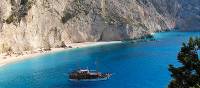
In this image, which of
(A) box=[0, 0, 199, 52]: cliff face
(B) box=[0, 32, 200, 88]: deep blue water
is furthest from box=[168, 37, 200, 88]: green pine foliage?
(A) box=[0, 0, 199, 52]: cliff face

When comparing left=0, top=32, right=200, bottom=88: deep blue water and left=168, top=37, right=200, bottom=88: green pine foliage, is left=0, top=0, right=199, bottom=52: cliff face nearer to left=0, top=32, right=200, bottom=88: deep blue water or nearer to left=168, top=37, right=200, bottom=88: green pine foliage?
left=0, top=32, right=200, bottom=88: deep blue water

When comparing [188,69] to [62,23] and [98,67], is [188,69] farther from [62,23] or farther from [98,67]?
[62,23]

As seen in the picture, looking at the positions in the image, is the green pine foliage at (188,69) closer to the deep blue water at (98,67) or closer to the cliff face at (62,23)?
the deep blue water at (98,67)

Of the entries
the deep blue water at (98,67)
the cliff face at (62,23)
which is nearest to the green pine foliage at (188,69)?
the deep blue water at (98,67)

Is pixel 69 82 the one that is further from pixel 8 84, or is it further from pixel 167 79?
pixel 167 79

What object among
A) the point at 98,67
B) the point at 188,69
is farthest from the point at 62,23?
the point at 188,69

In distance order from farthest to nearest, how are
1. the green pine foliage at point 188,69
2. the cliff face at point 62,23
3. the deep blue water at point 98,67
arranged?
the cliff face at point 62,23, the deep blue water at point 98,67, the green pine foliage at point 188,69
